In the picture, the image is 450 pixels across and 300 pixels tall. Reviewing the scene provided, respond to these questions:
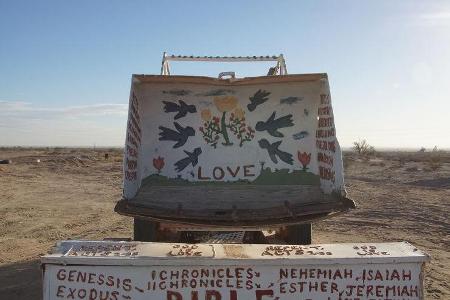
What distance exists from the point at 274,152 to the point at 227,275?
2.30 metres

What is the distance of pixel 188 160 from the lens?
4891mm

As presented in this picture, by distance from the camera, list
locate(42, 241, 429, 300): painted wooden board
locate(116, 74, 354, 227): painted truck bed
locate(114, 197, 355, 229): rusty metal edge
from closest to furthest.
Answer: locate(42, 241, 429, 300): painted wooden board < locate(114, 197, 355, 229): rusty metal edge < locate(116, 74, 354, 227): painted truck bed

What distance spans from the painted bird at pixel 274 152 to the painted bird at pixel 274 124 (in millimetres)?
116

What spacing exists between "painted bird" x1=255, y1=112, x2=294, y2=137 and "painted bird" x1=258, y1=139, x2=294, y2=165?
0.38 ft

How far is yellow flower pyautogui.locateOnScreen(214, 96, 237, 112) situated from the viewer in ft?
16.1

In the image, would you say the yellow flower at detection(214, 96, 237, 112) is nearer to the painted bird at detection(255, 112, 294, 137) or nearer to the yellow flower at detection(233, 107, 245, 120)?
the yellow flower at detection(233, 107, 245, 120)

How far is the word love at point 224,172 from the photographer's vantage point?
488 cm

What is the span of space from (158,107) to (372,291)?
9.54 ft

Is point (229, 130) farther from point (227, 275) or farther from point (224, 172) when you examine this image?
point (227, 275)

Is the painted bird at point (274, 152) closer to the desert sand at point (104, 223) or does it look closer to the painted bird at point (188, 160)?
the painted bird at point (188, 160)

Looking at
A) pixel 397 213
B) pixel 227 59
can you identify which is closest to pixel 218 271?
pixel 227 59

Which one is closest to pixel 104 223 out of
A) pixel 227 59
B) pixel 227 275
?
pixel 227 59

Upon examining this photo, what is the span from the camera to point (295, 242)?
4.78m

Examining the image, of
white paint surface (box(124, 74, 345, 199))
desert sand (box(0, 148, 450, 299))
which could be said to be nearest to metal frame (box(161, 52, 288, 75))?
white paint surface (box(124, 74, 345, 199))
